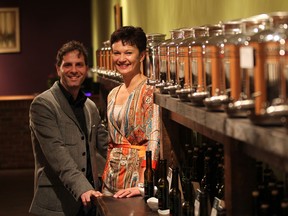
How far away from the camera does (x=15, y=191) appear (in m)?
8.97

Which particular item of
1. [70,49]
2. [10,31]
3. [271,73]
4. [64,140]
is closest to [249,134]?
[271,73]

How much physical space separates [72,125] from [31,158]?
6.84 m

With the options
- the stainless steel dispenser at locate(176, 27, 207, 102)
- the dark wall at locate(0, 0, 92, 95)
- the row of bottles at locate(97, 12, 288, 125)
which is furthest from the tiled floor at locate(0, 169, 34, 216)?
the row of bottles at locate(97, 12, 288, 125)

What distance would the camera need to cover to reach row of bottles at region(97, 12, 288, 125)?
5.59 ft

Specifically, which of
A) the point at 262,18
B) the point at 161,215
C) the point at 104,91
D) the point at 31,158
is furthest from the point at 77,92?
the point at 31,158

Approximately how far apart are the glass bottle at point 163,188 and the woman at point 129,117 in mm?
388

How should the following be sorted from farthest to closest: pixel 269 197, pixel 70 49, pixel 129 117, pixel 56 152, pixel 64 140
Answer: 1. pixel 70 49
2. pixel 64 140
3. pixel 56 152
4. pixel 129 117
5. pixel 269 197

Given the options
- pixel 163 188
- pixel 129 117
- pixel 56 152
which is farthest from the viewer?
pixel 56 152

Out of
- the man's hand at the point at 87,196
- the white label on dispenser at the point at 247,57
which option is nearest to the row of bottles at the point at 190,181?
the man's hand at the point at 87,196

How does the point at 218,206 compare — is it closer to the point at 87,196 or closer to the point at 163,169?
the point at 163,169

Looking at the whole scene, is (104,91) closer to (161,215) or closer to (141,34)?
(141,34)

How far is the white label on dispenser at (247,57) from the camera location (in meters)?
1.77

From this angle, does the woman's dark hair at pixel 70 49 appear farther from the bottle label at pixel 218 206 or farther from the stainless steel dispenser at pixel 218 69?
the stainless steel dispenser at pixel 218 69

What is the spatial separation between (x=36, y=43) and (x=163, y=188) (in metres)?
11.4
